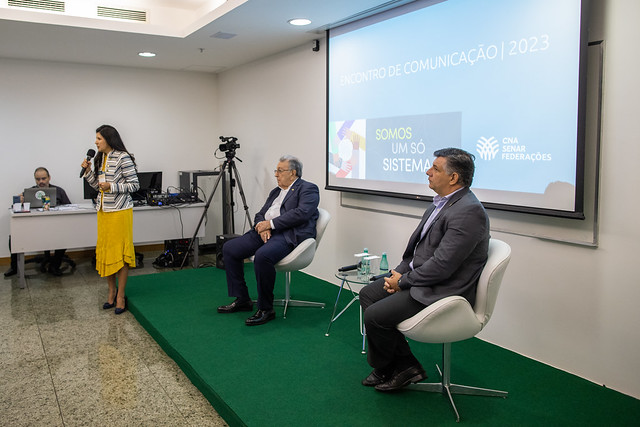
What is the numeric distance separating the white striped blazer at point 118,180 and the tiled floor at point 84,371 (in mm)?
952

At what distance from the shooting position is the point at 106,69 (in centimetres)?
702

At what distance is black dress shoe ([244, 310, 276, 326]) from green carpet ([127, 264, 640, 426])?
0.17 feet

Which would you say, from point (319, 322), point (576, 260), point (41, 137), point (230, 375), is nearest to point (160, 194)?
point (41, 137)

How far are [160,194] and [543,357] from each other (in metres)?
4.53

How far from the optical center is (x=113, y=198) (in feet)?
14.3

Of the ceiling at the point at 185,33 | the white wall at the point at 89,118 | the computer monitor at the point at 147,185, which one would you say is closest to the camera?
the ceiling at the point at 185,33

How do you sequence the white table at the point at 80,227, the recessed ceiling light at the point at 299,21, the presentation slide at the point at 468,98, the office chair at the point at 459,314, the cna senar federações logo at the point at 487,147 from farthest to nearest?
the white table at the point at 80,227 → the recessed ceiling light at the point at 299,21 → the cna senar federações logo at the point at 487,147 → the presentation slide at the point at 468,98 → the office chair at the point at 459,314

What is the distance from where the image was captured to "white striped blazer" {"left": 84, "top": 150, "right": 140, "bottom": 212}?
4.32 meters

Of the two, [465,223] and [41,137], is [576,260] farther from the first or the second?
[41,137]

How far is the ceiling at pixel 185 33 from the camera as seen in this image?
4.28 meters

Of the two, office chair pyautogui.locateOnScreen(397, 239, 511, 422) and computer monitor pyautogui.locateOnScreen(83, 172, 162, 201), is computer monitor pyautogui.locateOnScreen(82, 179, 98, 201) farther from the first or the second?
office chair pyautogui.locateOnScreen(397, 239, 511, 422)

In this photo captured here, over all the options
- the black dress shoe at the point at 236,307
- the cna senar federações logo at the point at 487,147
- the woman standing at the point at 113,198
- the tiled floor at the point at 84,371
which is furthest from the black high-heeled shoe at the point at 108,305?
the cna senar federações logo at the point at 487,147

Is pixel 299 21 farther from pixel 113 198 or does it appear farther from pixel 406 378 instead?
pixel 406 378

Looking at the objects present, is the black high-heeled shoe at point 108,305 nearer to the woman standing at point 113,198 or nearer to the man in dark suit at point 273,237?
the woman standing at point 113,198
